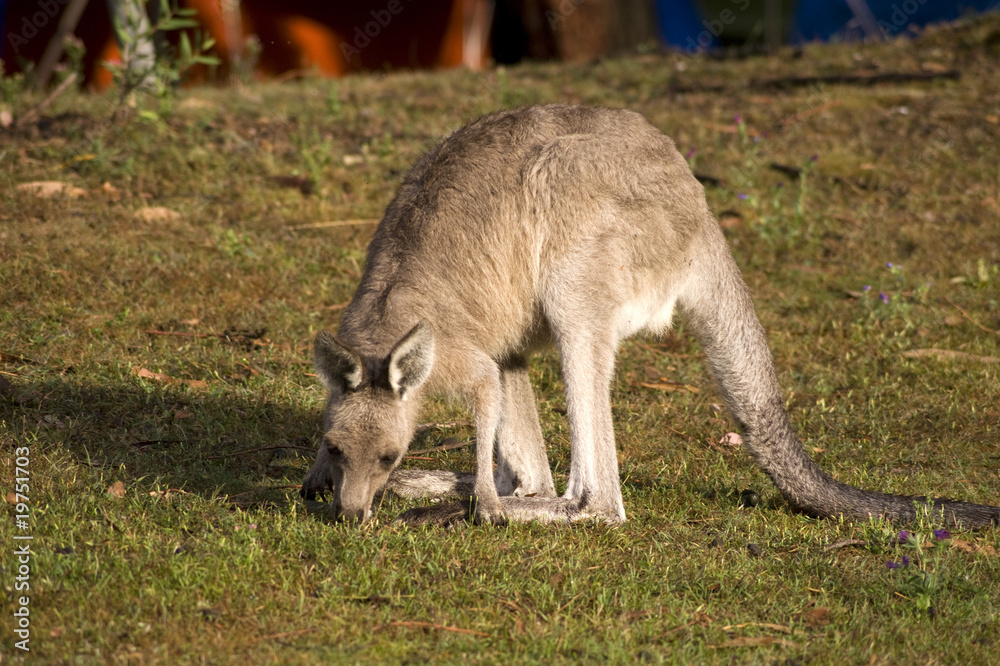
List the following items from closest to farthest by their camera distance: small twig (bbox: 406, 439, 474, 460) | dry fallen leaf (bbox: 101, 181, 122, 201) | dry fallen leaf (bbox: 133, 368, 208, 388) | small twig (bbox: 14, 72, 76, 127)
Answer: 1. small twig (bbox: 406, 439, 474, 460)
2. dry fallen leaf (bbox: 133, 368, 208, 388)
3. dry fallen leaf (bbox: 101, 181, 122, 201)
4. small twig (bbox: 14, 72, 76, 127)

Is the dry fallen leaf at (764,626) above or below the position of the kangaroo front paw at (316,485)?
below

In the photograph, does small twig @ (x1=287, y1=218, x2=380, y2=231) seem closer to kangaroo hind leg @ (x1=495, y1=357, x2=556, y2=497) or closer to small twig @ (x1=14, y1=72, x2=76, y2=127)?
small twig @ (x1=14, y1=72, x2=76, y2=127)

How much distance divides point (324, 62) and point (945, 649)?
8694 mm

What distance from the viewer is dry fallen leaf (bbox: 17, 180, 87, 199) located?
6184mm

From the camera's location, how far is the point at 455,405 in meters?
4.34

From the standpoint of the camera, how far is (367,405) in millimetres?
3348

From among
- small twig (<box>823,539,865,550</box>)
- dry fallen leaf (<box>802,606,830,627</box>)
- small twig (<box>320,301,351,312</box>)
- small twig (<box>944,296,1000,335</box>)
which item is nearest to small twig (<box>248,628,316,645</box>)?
dry fallen leaf (<box>802,606,830,627</box>)

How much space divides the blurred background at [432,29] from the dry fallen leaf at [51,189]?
2.38 m

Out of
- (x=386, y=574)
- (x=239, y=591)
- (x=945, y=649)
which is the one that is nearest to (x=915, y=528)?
(x=945, y=649)

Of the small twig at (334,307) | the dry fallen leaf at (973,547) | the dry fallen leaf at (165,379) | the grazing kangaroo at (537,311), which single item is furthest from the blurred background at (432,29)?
the dry fallen leaf at (973,547)

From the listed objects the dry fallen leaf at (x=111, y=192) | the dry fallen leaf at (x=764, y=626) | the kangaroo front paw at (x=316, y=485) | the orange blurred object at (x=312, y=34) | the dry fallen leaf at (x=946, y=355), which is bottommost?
the dry fallen leaf at (x=946, y=355)

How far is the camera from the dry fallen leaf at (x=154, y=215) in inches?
243

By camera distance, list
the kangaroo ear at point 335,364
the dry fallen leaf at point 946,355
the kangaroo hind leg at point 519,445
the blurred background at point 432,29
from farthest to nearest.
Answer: the blurred background at point 432,29 → the dry fallen leaf at point 946,355 → the kangaroo hind leg at point 519,445 → the kangaroo ear at point 335,364

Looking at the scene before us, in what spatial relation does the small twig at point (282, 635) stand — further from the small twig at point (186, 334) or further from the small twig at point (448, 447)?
the small twig at point (186, 334)
